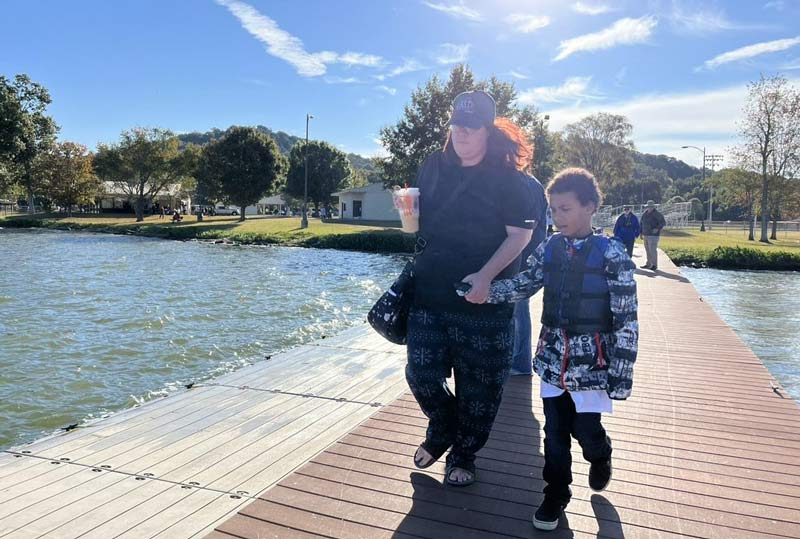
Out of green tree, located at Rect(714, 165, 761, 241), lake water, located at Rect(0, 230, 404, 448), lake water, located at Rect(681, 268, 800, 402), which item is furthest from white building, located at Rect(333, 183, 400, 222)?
lake water, located at Rect(681, 268, 800, 402)

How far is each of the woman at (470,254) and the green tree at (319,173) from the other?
69792mm

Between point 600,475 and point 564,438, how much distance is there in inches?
15.2

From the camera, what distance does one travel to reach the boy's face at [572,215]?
99.0 inches

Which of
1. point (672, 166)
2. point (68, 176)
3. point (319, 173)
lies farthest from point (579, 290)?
point (672, 166)

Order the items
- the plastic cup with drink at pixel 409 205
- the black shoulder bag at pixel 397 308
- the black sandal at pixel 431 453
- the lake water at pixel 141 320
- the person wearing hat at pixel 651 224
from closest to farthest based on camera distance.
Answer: the plastic cup with drink at pixel 409 205 < the black shoulder bag at pixel 397 308 < the black sandal at pixel 431 453 < the lake water at pixel 141 320 < the person wearing hat at pixel 651 224

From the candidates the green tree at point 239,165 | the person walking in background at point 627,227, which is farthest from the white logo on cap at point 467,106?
the green tree at point 239,165

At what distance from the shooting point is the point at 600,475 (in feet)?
9.01

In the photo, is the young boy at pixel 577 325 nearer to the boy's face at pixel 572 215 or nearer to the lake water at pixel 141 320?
the boy's face at pixel 572 215

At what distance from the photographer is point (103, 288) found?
595 inches

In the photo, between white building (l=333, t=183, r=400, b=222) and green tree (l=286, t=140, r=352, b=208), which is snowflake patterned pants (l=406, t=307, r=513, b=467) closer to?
white building (l=333, t=183, r=400, b=222)

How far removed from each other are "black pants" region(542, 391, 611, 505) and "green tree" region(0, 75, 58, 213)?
186 ft

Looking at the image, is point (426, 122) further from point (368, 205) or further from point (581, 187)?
point (581, 187)

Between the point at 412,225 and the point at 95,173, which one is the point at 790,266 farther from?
the point at 95,173

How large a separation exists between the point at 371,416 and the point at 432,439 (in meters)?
1.15
